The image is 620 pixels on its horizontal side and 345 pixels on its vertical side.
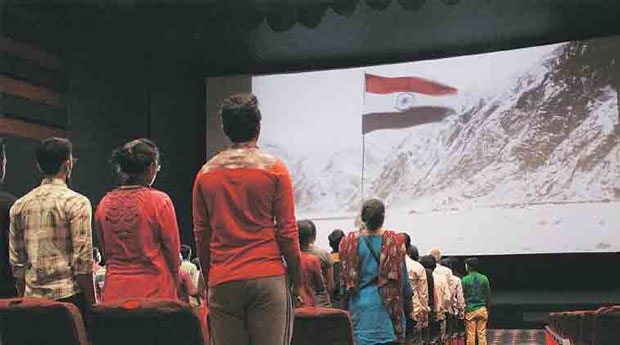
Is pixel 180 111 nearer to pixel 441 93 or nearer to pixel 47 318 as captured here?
pixel 441 93

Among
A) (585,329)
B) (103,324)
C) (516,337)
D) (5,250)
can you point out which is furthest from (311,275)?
(516,337)

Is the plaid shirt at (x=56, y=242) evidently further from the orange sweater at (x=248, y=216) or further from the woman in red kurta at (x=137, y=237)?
the orange sweater at (x=248, y=216)

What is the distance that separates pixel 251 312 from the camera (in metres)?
2.44

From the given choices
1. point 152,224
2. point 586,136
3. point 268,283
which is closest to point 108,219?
point 152,224

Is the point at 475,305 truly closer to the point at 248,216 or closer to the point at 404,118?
the point at 404,118

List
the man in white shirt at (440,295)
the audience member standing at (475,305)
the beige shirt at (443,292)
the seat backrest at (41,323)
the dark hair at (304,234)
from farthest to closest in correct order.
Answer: the audience member standing at (475,305) → the beige shirt at (443,292) → the man in white shirt at (440,295) → the dark hair at (304,234) → the seat backrest at (41,323)

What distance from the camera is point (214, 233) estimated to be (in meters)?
2.55

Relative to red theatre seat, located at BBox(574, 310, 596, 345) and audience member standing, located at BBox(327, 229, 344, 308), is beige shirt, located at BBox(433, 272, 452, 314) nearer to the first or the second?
audience member standing, located at BBox(327, 229, 344, 308)

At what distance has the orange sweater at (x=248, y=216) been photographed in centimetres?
247

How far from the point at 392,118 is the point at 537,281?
9.84 feet

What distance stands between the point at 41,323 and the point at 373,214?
1.88 metres

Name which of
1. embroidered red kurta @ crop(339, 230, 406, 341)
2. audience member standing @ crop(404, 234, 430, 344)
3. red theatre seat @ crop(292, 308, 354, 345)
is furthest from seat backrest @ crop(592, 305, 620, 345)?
audience member standing @ crop(404, 234, 430, 344)

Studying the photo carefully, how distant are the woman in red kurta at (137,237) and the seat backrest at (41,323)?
520mm

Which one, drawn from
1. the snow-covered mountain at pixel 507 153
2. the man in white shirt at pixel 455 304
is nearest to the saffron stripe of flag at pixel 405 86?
the snow-covered mountain at pixel 507 153
